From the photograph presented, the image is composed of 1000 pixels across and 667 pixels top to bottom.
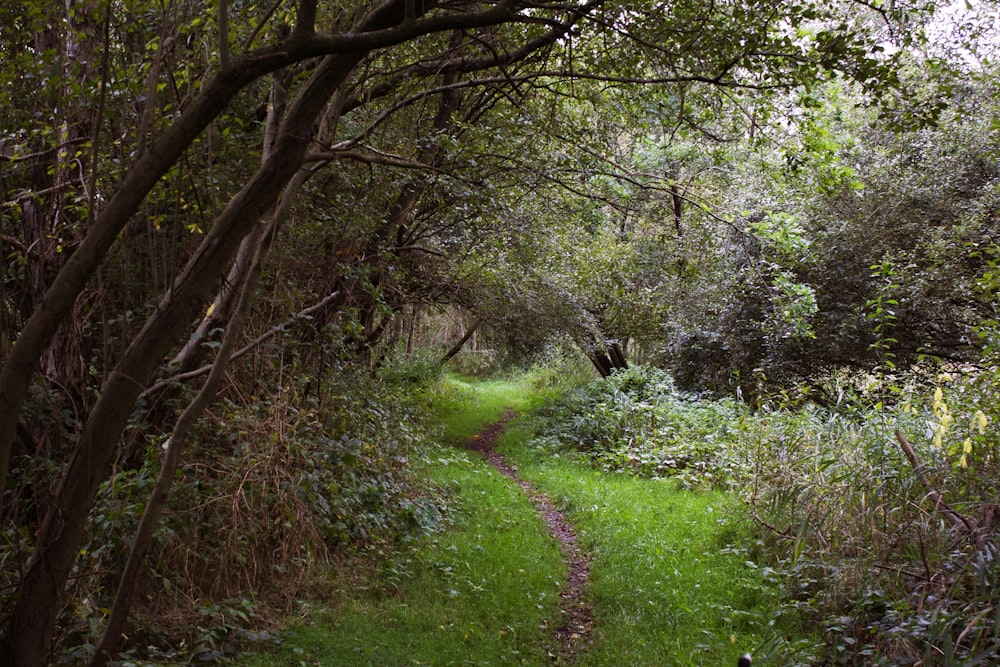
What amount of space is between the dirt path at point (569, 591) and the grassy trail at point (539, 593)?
0.07 metres

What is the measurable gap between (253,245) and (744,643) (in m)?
4.94

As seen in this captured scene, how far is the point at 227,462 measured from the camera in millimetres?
6062

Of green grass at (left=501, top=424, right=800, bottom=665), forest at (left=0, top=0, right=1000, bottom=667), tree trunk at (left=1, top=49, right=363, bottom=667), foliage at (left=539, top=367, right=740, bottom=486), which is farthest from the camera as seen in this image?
foliage at (left=539, top=367, right=740, bottom=486)

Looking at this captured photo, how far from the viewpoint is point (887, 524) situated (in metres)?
5.41

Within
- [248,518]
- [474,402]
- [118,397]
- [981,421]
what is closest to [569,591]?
[248,518]

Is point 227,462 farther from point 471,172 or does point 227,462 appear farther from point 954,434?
point 954,434

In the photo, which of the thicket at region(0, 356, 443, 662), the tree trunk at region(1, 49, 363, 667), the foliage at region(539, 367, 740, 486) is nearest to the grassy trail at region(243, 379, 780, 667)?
the thicket at region(0, 356, 443, 662)

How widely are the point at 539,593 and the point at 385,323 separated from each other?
636 cm

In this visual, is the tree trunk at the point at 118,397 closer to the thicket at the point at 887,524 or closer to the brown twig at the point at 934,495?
the thicket at the point at 887,524

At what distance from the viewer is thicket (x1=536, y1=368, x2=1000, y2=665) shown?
14.1ft

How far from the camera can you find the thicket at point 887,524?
14.1 ft

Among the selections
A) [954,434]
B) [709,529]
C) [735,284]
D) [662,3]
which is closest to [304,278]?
[662,3]

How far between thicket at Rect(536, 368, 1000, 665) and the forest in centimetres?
4

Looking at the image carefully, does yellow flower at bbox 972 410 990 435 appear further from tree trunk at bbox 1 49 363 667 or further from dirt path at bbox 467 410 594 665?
tree trunk at bbox 1 49 363 667
